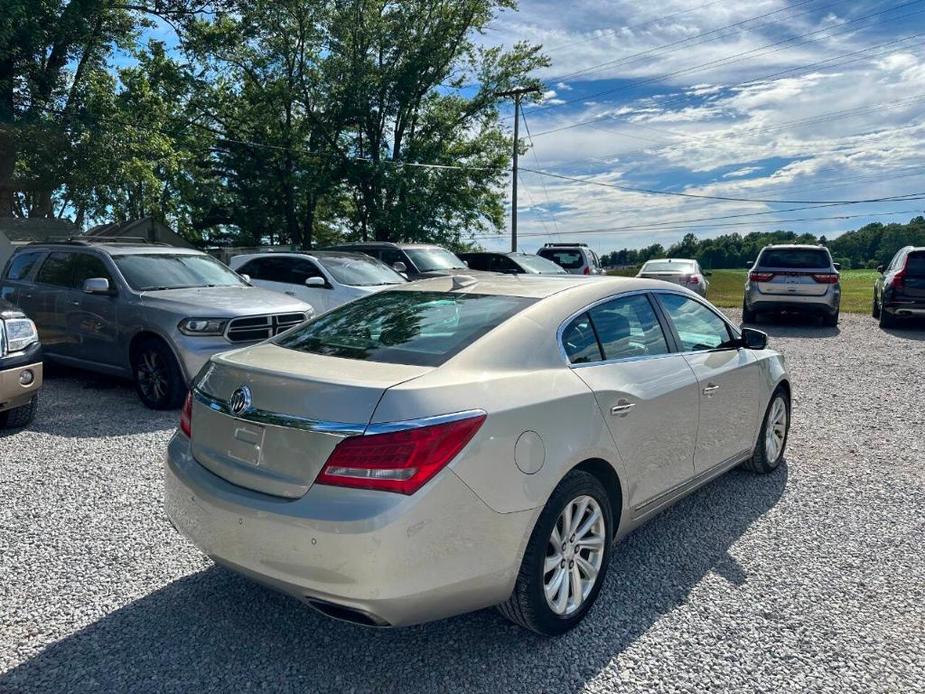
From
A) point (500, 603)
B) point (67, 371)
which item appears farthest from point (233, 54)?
point (500, 603)

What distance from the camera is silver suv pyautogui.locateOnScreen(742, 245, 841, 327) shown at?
14.3 m

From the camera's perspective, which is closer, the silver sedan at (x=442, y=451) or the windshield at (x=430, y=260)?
the silver sedan at (x=442, y=451)

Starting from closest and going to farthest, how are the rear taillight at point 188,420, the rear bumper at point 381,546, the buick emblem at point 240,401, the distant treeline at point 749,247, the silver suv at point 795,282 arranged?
the rear bumper at point 381,546 < the buick emblem at point 240,401 < the rear taillight at point 188,420 < the silver suv at point 795,282 < the distant treeline at point 749,247

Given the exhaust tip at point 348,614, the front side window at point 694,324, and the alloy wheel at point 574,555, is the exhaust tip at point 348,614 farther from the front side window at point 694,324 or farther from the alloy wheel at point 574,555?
the front side window at point 694,324

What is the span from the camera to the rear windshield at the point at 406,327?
2.91m

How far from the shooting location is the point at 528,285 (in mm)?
3676

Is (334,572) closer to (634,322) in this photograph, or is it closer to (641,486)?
(641,486)

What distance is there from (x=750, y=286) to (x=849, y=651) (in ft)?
43.0

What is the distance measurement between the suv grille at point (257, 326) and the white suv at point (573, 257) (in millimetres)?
13000

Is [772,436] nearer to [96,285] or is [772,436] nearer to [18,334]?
[18,334]

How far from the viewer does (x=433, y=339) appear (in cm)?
301

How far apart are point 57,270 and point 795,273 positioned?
13404 mm

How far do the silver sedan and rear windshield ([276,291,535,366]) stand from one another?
0.01 metres

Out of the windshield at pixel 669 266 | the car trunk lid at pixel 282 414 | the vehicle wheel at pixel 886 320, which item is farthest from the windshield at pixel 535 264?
the car trunk lid at pixel 282 414
